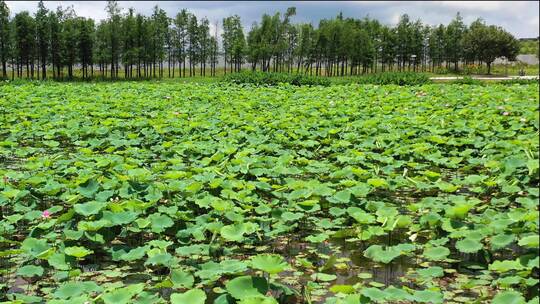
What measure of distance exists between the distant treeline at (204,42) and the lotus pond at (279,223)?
29.4 meters

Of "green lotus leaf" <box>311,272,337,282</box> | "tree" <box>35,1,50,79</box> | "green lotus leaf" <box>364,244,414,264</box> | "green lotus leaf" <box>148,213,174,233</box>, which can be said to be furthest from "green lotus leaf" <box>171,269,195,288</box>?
"tree" <box>35,1,50,79</box>

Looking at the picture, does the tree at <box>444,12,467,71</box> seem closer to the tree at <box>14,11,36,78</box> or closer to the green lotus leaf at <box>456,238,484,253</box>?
the tree at <box>14,11,36,78</box>

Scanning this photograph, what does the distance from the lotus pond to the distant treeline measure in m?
29.4

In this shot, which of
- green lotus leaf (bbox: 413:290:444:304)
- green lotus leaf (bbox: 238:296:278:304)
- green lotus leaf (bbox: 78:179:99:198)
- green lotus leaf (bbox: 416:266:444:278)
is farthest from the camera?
green lotus leaf (bbox: 78:179:99:198)

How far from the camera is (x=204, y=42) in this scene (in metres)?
46.4

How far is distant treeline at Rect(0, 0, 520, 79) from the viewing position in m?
36.6

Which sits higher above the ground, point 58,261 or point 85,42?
point 85,42

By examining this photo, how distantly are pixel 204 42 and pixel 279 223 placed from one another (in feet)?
148

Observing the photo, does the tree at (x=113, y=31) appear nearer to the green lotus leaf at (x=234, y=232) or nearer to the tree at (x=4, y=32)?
the tree at (x=4, y=32)

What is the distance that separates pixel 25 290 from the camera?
261cm

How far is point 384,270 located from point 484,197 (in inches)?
65.1

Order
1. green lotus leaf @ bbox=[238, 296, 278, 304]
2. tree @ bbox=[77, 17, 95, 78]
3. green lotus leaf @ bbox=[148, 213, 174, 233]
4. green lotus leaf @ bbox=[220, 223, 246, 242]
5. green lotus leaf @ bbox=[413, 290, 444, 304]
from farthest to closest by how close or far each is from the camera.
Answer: tree @ bbox=[77, 17, 95, 78] → green lotus leaf @ bbox=[148, 213, 174, 233] → green lotus leaf @ bbox=[220, 223, 246, 242] → green lotus leaf @ bbox=[413, 290, 444, 304] → green lotus leaf @ bbox=[238, 296, 278, 304]

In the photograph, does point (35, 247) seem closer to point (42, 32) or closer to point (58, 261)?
point (58, 261)

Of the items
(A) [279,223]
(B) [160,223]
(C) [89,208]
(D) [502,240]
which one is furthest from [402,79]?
(C) [89,208]
